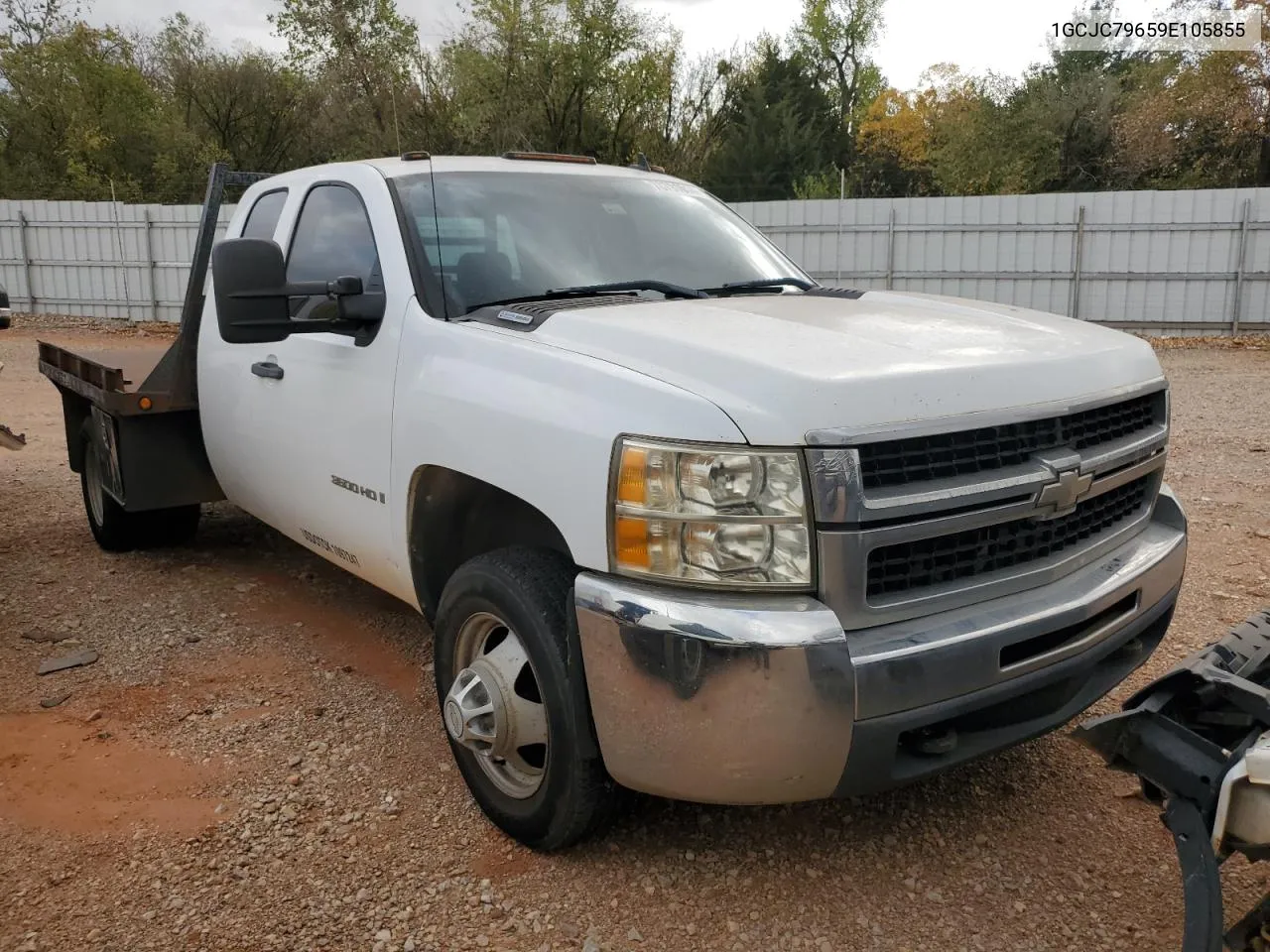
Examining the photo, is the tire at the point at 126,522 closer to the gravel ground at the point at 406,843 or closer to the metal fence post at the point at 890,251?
the gravel ground at the point at 406,843

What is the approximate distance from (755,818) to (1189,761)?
1281 mm

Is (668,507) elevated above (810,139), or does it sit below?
below

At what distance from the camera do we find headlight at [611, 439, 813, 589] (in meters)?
2.25

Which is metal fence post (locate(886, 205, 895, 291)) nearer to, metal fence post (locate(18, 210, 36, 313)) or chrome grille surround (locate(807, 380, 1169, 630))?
chrome grille surround (locate(807, 380, 1169, 630))

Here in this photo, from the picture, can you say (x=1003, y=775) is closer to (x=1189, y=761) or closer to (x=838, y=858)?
(x=838, y=858)

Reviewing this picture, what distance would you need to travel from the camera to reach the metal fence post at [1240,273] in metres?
16.7

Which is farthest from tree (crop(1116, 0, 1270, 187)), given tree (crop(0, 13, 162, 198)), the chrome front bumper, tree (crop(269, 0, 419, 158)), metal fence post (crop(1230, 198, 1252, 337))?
tree (crop(0, 13, 162, 198))

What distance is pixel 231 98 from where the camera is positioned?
115 ft

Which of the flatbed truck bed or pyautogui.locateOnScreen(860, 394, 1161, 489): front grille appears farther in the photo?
the flatbed truck bed

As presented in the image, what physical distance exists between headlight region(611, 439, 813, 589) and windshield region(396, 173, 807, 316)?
1228 mm

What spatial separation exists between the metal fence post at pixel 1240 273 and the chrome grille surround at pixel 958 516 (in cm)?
1663

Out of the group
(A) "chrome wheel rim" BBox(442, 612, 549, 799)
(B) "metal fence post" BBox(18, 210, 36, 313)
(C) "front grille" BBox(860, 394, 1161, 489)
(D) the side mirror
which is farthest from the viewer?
(B) "metal fence post" BBox(18, 210, 36, 313)

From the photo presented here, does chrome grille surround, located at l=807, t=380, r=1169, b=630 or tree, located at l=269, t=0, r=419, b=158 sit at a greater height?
tree, located at l=269, t=0, r=419, b=158

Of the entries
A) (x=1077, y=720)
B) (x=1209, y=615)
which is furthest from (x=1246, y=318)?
(x=1077, y=720)
